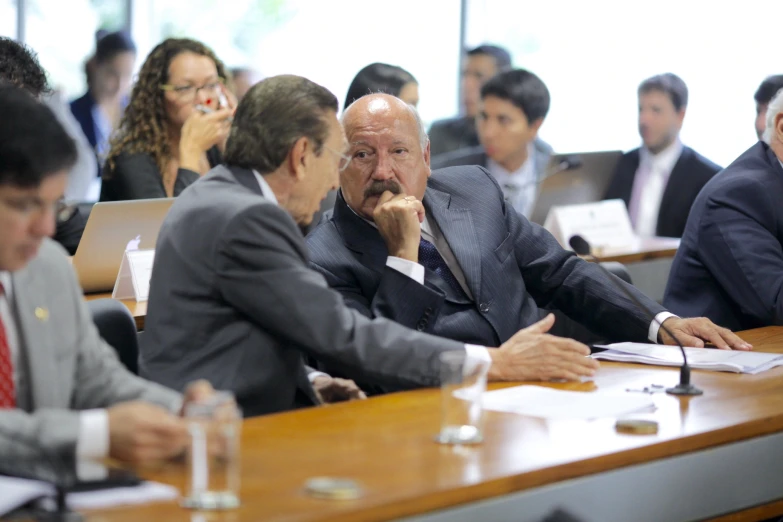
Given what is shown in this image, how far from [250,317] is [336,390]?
15.3 inches

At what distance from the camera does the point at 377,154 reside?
3080 millimetres

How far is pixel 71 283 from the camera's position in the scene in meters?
2.01

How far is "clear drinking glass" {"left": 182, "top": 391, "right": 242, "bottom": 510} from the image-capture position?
1580 millimetres

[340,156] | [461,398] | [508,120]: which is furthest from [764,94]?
[461,398]

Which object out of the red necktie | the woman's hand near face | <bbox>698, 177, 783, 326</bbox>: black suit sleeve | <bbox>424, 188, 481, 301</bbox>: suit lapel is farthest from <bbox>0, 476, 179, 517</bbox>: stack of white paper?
the woman's hand near face

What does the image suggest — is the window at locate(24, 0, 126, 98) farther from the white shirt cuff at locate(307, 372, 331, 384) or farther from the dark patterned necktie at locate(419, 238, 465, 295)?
the white shirt cuff at locate(307, 372, 331, 384)

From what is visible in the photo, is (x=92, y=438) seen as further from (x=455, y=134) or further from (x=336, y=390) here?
(x=455, y=134)

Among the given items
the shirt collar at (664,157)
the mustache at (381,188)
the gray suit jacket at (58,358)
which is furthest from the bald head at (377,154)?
the shirt collar at (664,157)

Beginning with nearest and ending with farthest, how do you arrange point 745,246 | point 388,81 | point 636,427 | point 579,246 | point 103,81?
point 636,427 → point 745,246 → point 579,246 → point 388,81 → point 103,81

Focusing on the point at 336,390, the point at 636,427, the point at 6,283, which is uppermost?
the point at 6,283

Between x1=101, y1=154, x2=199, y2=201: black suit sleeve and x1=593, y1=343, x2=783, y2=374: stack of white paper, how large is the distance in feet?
6.31

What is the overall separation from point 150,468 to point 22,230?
1.32ft

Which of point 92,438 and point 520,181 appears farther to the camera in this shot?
point 520,181

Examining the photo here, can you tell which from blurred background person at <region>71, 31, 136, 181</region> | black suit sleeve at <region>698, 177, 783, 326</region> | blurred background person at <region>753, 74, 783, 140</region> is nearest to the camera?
black suit sleeve at <region>698, 177, 783, 326</region>
